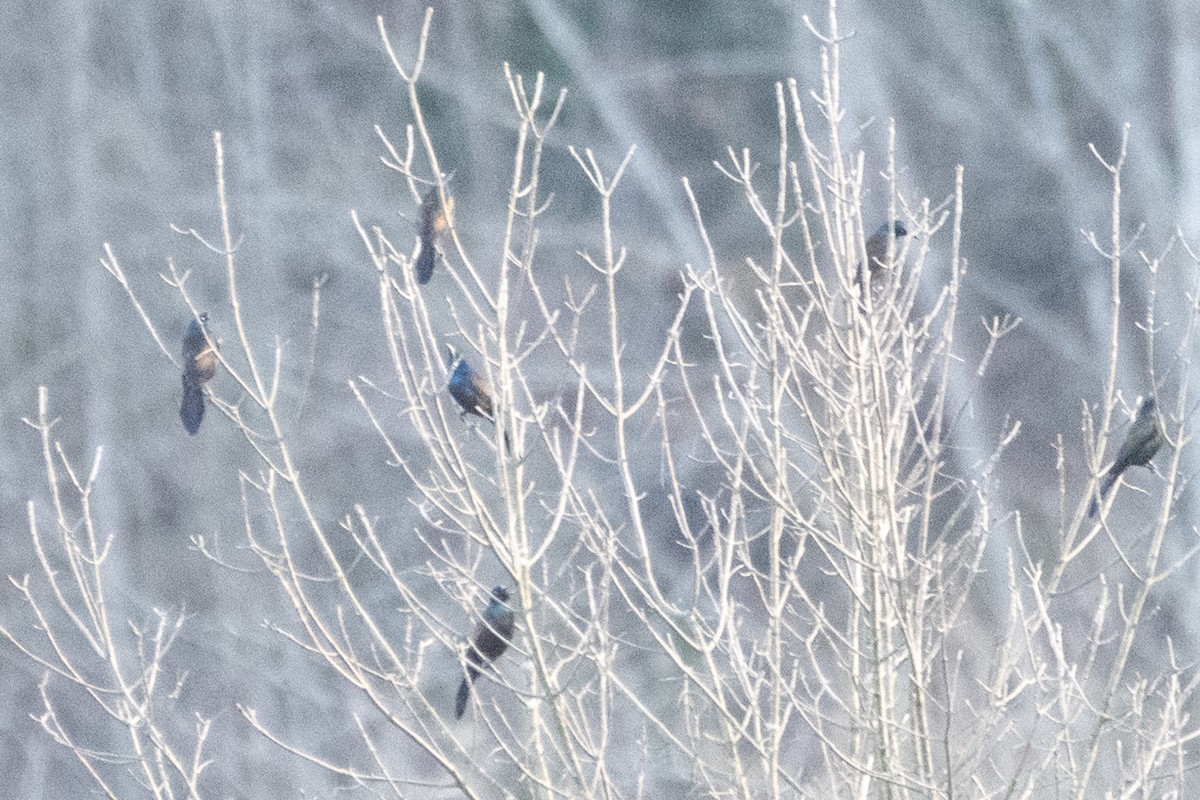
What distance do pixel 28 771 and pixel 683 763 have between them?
4465mm

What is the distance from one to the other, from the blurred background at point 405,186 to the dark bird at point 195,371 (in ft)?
19.9

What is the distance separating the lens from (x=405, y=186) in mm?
13281

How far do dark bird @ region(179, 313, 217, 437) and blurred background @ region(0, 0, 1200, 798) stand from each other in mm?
6053

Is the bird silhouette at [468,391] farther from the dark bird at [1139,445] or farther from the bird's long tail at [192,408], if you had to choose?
the dark bird at [1139,445]

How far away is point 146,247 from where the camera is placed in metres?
13.6

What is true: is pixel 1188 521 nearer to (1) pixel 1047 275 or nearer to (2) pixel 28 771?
(1) pixel 1047 275

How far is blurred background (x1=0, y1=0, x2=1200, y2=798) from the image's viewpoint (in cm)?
1293

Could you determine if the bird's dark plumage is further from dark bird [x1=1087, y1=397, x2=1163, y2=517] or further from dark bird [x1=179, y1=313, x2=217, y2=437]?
dark bird [x1=1087, y1=397, x2=1163, y2=517]

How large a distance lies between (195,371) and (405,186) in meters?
7.39

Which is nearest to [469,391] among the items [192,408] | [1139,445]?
[192,408]

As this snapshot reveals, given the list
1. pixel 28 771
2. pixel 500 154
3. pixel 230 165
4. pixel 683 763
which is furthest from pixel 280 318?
pixel 683 763

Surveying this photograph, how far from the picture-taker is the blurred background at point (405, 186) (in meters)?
12.9

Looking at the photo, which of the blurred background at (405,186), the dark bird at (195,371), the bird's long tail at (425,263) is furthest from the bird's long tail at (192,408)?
the blurred background at (405,186)

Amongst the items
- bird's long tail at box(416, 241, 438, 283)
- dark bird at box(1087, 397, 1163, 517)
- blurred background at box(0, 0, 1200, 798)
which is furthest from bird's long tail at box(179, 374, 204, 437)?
blurred background at box(0, 0, 1200, 798)
